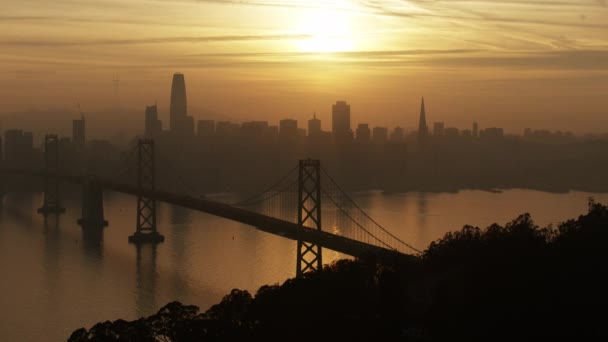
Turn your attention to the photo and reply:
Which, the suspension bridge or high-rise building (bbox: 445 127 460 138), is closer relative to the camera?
the suspension bridge

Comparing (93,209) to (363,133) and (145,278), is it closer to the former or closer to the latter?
(145,278)

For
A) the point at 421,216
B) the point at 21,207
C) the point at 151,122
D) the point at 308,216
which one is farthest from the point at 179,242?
the point at 151,122

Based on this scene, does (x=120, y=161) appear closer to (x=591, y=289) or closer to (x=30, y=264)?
(x=30, y=264)

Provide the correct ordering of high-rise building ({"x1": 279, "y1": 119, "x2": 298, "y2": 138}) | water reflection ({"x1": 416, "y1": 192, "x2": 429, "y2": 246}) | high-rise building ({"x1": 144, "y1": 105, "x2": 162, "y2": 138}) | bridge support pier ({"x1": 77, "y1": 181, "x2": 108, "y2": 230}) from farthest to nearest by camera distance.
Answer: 1. high-rise building ({"x1": 144, "y1": 105, "x2": 162, "y2": 138})
2. high-rise building ({"x1": 279, "y1": 119, "x2": 298, "y2": 138})
3. bridge support pier ({"x1": 77, "y1": 181, "x2": 108, "y2": 230})
4. water reflection ({"x1": 416, "y1": 192, "x2": 429, "y2": 246})

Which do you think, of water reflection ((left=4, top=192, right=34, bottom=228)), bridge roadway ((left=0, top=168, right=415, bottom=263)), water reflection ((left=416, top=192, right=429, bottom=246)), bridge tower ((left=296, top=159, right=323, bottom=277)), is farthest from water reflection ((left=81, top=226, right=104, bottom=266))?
water reflection ((left=416, top=192, right=429, bottom=246))

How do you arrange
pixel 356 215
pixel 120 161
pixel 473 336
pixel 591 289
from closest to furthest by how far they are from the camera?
1. pixel 473 336
2. pixel 591 289
3. pixel 356 215
4. pixel 120 161

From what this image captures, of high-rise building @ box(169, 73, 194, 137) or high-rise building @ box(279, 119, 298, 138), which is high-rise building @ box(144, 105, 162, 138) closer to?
high-rise building @ box(169, 73, 194, 137)

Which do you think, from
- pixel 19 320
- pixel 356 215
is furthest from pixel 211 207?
pixel 356 215
